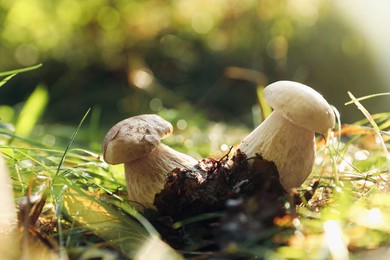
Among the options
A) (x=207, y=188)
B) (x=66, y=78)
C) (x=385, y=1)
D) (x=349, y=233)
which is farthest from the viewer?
(x=66, y=78)

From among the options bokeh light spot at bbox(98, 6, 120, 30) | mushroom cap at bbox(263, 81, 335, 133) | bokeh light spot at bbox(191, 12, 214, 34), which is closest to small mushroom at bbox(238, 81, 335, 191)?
mushroom cap at bbox(263, 81, 335, 133)

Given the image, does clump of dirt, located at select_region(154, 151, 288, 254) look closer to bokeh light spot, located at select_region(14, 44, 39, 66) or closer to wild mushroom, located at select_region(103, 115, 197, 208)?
wild mushroom, located at select_region(103, 115, 197, 208)

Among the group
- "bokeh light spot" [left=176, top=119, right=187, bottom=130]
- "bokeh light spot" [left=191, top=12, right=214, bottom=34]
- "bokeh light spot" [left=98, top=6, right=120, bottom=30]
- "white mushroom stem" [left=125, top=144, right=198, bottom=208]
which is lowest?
"bokeh light spot" [left=176, top=119, right=187, bottom=130]

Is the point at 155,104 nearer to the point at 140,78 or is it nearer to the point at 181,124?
the point at 140,78

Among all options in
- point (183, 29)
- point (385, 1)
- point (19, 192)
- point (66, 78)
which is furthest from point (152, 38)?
point (19, 192)

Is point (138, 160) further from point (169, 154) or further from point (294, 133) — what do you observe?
point (294, 133)

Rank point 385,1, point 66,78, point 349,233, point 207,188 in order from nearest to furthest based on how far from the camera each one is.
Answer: point 349,233 < point 207,188 < point 385,1 < point 66,78

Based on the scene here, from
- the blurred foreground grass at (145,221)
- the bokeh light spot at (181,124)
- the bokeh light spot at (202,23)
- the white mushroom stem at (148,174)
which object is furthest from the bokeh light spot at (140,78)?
the white mushroom stem at (148,174)
